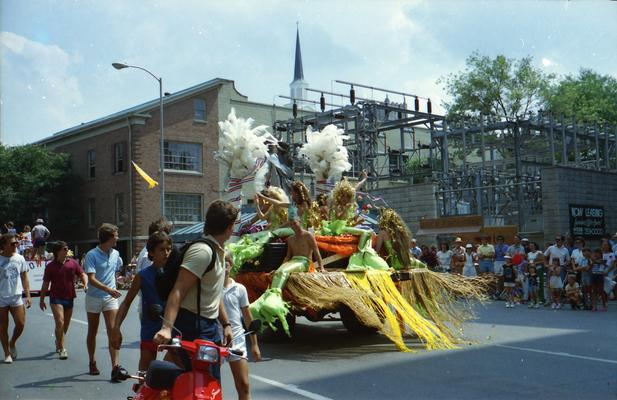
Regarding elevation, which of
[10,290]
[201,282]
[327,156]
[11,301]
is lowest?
[11,301]

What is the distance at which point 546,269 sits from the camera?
1644cm

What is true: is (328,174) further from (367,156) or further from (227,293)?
(367,156)

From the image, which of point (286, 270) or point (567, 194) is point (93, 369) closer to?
point (286, 270)

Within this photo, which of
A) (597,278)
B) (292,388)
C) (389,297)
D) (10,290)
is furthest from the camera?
(597,278)

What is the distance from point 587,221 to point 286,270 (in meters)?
14.8

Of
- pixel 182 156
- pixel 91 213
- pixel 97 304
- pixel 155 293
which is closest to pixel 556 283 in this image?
pixel 97 304

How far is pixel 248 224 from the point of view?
37.0 feet

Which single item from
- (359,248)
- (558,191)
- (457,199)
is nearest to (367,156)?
(457,199)

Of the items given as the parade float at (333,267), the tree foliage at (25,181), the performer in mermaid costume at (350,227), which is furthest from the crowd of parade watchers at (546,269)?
the tree foliage at (25,181)

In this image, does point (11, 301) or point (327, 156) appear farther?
point (327, 156)

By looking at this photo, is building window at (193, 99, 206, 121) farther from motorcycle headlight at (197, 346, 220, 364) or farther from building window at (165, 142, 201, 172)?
motorcycle headlight at (197, 346, 220, 364)

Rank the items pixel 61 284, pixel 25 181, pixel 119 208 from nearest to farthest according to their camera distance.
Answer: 1. pixel 61 284
2. pixel 25 181
3. pixel 119 208

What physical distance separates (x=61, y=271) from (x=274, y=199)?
3.17 metres

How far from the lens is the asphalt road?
22.4ft
